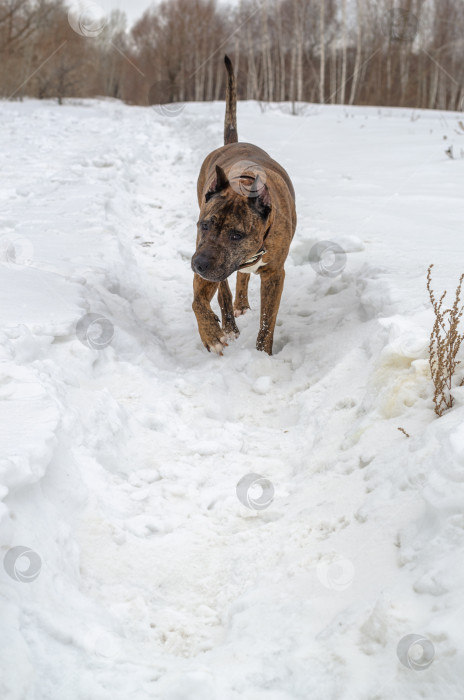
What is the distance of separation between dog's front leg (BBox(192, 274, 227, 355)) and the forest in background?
2604 centimetres

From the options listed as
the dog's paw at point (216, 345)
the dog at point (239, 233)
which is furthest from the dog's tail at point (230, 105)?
the dog's paw at point (216, 345)

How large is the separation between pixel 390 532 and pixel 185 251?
4695 millimetres

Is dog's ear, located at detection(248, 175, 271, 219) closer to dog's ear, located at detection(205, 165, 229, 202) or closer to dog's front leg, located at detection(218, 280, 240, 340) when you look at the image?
dog's ear, located at detection(205, 165, 229, 202)

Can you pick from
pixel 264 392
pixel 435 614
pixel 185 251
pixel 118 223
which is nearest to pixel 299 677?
pixel 435 614

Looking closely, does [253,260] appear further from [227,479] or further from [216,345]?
[227,479]

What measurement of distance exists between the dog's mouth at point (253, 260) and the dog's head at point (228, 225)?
10 cm

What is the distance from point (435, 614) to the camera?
1.60 m


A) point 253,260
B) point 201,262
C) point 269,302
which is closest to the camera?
point 201,262

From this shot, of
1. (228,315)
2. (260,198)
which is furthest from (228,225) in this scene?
(228,315)

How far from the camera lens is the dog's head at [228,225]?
11.8 feet

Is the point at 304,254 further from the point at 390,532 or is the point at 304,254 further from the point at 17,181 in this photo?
the point at 17,181

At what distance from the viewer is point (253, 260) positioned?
3.94 m

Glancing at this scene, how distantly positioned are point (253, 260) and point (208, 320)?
2.34 feet

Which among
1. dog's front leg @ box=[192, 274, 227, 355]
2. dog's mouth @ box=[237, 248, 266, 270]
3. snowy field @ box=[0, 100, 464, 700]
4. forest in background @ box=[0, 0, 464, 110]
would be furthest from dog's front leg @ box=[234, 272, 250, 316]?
forest in background @ box=[0, 0, 464, 110]
